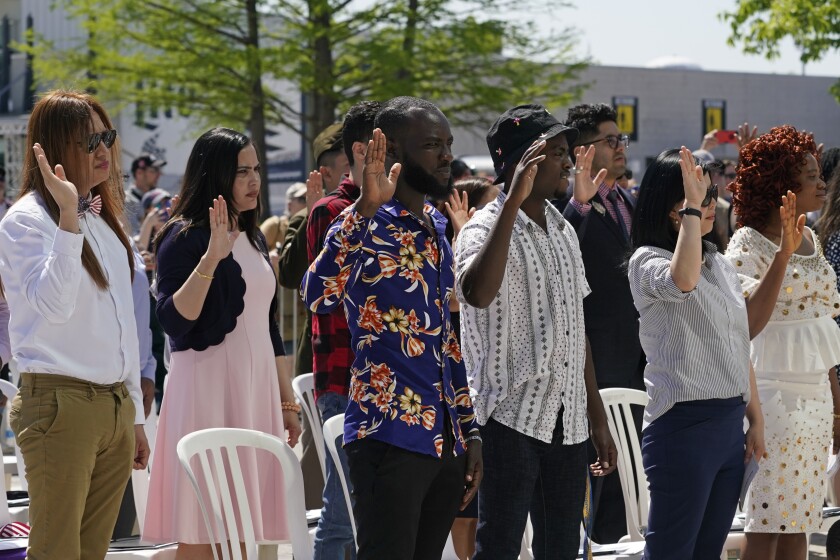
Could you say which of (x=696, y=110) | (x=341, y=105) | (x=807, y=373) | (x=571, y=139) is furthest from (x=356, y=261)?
(x=696, y=110)

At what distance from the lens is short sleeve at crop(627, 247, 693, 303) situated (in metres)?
4.57

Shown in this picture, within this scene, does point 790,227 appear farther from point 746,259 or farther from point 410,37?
point 410,37

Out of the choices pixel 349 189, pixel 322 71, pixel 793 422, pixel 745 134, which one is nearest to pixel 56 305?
pixel 349 189

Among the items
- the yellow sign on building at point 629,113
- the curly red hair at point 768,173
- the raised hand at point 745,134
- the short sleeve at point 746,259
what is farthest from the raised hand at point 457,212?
the yellow sign on building at point 629,113

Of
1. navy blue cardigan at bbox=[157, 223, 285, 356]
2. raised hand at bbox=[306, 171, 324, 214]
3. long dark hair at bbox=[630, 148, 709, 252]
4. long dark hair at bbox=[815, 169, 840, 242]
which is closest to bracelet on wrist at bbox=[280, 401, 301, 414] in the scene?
navy blue cardigan at bbox=[157, 223, 285, 356]

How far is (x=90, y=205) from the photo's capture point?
414cm

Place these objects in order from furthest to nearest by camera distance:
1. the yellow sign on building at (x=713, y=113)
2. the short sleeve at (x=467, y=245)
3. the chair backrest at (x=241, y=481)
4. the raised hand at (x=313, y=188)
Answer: the yellow sign on building at (x=713, y=113), the raised hand at (x=313, y=188), the chair backrest at (x=241, y=481), the short sleeve at (x=467, y=245)

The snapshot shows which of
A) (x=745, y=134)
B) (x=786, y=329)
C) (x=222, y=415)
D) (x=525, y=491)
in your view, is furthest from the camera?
(x=745, y=134)

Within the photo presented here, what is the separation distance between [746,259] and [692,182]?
0.96 m

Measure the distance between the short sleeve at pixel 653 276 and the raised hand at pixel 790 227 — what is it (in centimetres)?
56

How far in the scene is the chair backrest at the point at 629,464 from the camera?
5254 millimetres

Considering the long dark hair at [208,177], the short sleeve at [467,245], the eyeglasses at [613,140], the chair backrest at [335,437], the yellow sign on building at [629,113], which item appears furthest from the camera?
the yellow sign on building at [629,113]

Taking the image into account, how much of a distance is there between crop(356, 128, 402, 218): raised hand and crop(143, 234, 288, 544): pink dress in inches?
53.5

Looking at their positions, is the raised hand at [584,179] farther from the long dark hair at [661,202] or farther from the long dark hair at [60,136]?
the long dark hair at [60,136]
